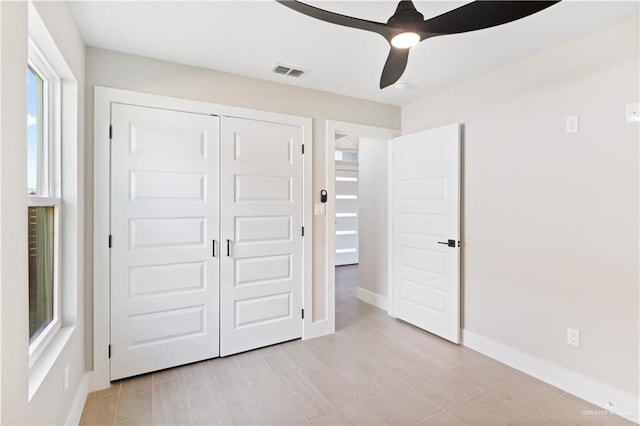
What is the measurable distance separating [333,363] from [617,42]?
10.1 ft

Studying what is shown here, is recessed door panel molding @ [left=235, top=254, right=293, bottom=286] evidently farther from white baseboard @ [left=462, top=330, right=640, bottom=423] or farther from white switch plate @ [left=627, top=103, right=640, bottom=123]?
white switch plate @ [left=627, top=103, right=640, bottom=123]

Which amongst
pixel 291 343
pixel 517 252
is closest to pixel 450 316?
pixel 517 252

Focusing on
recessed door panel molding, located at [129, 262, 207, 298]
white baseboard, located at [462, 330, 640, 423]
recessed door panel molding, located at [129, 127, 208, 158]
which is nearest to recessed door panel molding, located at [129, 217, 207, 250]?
recessed door panel molding, located at [129, 262, 207, 298]

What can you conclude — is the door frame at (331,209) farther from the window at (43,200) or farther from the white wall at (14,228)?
the white wall at (14,228)

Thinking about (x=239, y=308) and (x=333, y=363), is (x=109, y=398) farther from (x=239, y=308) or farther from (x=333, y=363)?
(x=333, y=363)

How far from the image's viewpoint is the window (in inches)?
62.6

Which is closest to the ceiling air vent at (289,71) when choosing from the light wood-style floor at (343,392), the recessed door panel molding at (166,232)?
the recessed door panel molding at (166,232)

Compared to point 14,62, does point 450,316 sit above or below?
below

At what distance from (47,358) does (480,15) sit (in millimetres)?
2538

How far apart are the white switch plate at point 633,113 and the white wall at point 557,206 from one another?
1.4 inches

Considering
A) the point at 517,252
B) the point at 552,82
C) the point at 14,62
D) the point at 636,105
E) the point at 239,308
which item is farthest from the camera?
the point at 239,308

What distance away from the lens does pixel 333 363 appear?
274cm

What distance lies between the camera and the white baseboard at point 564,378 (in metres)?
2.04

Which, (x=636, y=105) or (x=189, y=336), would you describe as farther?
(x=189, y=336)
